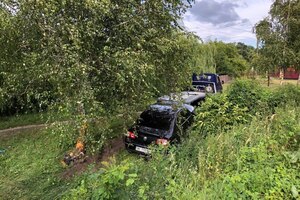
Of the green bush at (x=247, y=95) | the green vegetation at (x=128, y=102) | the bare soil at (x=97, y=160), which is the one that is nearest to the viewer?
the green vegetation at (x=128, y=102)

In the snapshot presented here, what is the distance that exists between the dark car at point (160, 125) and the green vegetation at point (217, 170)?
1154mm

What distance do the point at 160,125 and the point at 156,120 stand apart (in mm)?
239

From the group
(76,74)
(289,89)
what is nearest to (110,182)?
(76,74)

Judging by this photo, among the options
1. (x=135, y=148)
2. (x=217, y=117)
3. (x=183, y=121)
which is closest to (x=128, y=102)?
(x=135, y=148)

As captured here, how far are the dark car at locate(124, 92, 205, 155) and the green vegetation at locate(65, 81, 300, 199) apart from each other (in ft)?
3.79

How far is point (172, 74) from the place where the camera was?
650cm

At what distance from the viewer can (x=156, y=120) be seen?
6801 millimetres

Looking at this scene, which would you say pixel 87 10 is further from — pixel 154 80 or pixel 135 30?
pixel 154 80

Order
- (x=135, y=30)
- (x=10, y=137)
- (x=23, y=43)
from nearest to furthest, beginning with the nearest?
(x=23, y=43) → (x=135, y=30) → (x=10, y=137)

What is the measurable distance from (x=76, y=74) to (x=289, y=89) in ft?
21.6

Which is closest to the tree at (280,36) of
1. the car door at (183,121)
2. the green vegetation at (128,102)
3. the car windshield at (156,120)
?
the green vegetation at (128,102)

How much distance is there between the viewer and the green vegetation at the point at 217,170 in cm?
292

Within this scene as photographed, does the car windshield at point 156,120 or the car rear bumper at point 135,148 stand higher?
Answer: the car windshield at point 156,120

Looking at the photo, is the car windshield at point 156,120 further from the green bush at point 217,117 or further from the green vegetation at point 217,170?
the green vegetation at point 217,170
